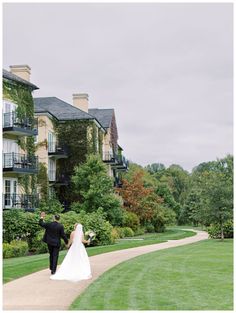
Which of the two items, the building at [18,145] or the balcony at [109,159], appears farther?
the balcony at [109,159]

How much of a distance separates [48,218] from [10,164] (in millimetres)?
8222

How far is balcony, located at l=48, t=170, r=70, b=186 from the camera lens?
140 ft

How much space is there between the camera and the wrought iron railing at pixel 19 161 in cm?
3444

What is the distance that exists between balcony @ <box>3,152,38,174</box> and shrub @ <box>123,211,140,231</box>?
10941mm

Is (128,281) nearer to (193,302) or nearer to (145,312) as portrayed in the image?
(193,302)

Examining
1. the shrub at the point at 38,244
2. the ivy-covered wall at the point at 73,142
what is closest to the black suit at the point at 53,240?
the shrub at the point at 38,244

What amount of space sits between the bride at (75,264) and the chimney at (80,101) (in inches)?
1394

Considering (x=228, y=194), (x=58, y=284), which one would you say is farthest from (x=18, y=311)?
(x=228, y=194)

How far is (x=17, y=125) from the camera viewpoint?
115 ft

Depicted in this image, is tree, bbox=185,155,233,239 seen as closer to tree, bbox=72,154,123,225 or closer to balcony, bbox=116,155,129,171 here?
tree, bbox=72,154,123,225

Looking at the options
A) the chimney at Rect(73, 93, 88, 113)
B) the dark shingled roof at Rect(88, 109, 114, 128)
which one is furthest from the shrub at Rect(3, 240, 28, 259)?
the dark shingled roof at Rect(88, 109, 114, 128)

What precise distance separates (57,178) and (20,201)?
8666 millimetres

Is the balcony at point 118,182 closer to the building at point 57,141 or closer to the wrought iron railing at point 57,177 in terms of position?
the building at point 57,141

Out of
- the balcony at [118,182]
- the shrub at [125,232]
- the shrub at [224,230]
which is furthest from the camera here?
the balcony at [118,182]
